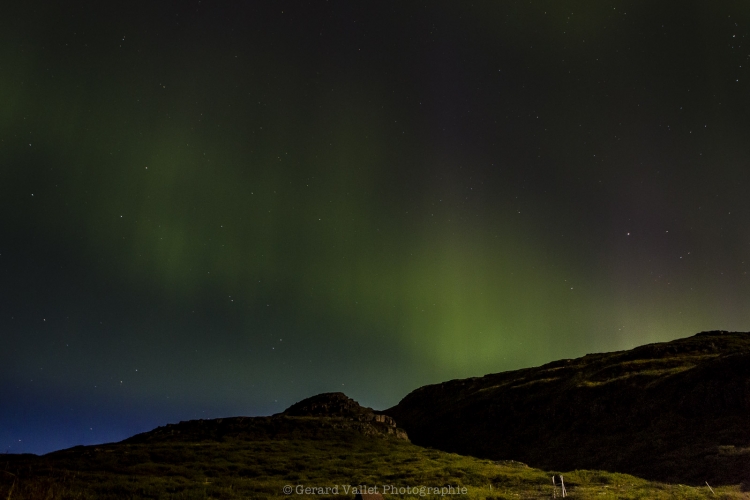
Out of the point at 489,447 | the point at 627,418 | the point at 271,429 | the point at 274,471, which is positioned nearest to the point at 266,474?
the point at 274,471

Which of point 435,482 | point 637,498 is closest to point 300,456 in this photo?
point 435,482

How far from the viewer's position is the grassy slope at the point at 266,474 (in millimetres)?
25594

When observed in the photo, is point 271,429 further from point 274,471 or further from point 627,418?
point 627,418

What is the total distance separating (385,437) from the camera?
68.2 metres

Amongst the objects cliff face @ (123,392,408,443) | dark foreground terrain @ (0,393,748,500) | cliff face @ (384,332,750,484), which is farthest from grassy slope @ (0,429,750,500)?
cliff face @ (384,332,750,484)

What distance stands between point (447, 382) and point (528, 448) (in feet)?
284

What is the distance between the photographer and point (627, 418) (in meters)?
67.2

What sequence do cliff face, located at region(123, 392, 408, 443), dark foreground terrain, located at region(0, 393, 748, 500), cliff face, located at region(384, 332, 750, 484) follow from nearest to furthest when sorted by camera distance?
dark foreground terrain, located at region(0, 393, 748, 500)
cliff face, located at region(384, 332, 750, 484)
cliff face, located at region(123, 392, 408, 443)

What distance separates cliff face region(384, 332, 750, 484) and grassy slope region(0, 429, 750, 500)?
15872mm

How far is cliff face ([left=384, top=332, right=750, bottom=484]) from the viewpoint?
160ft

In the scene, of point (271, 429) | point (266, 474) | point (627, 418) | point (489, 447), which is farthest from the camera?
point (489, 447)

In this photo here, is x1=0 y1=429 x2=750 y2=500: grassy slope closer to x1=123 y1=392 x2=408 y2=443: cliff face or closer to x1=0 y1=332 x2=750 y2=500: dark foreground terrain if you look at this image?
x1=0 y1=332 x2=750 y2=500: dark foreground terrain

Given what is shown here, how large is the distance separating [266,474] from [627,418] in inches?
2154

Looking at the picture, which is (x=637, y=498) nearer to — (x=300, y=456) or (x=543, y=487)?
(x=543, y=487)
